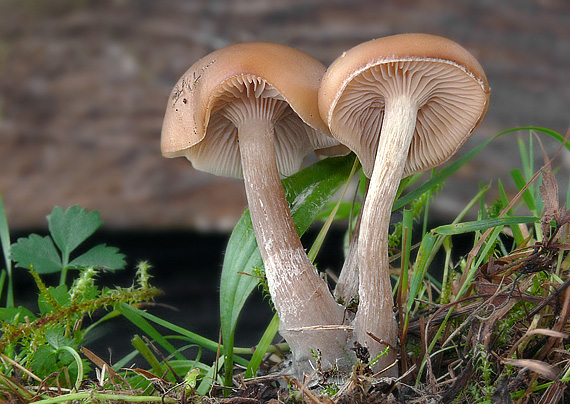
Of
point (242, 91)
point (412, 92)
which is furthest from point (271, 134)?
point (412, 92)

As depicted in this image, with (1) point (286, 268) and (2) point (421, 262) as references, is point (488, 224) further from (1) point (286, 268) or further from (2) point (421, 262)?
(1) point (286, 268)

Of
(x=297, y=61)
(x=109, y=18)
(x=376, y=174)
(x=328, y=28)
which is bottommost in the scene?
(x=376, y=174)

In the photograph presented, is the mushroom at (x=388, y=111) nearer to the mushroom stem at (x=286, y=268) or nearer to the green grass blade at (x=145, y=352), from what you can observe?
the mushroom stem at (x=286, y=268)

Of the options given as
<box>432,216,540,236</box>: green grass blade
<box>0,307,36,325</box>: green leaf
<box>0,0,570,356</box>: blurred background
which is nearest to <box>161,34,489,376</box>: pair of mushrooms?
<box>432,216,540,236</box>: green grass blade

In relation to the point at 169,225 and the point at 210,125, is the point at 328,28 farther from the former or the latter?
the point at 210,125

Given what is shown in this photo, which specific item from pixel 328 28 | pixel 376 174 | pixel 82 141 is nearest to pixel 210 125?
pixel 376 174

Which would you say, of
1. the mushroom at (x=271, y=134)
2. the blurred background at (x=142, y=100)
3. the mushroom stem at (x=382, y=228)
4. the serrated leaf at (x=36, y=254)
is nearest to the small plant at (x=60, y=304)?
the serrated leaf at (x=36, y=254)
